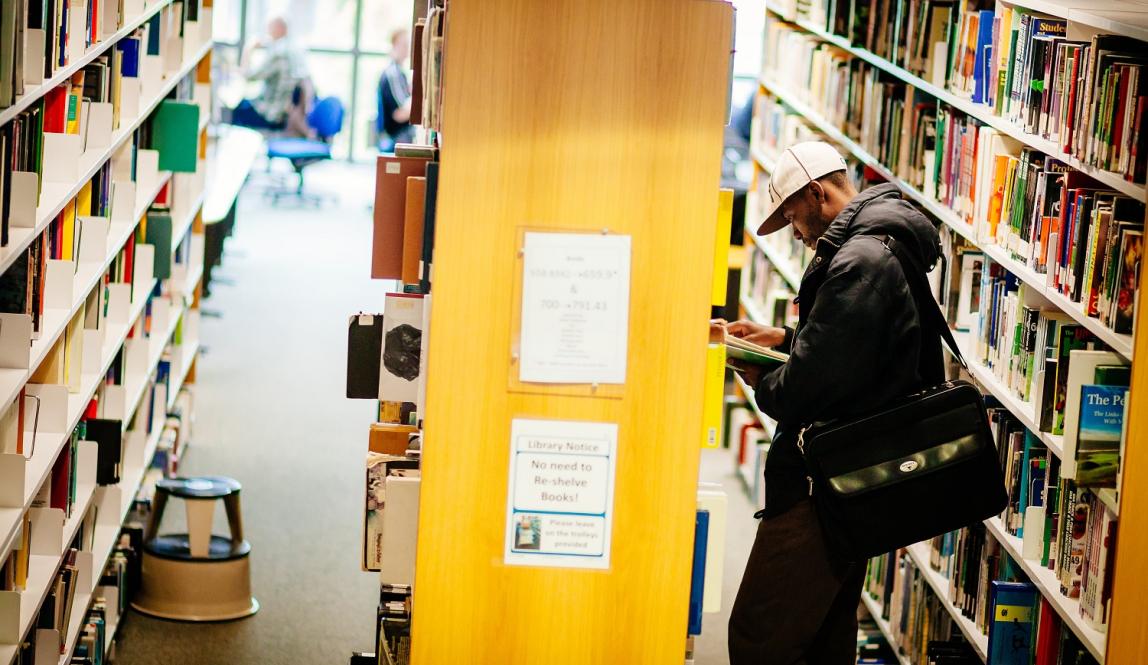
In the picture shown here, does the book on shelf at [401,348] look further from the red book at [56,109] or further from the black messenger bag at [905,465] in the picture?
the red book at [56,109]

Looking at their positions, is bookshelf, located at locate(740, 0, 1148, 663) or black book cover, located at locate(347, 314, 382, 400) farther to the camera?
black book cover, located at locate(347, 314, 382, 400)

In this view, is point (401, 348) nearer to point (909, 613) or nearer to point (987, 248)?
point (987, 248)

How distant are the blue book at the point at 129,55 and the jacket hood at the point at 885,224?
2497 millimetres

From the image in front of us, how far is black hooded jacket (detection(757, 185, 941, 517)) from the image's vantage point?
324cm

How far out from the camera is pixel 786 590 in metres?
3.47

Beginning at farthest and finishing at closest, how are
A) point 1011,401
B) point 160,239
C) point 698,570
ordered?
point 160,239 < point 1011,401 < point 698,570

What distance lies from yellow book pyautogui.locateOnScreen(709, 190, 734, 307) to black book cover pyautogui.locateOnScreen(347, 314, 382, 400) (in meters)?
0.79

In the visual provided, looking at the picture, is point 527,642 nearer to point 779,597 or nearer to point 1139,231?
point 779,597

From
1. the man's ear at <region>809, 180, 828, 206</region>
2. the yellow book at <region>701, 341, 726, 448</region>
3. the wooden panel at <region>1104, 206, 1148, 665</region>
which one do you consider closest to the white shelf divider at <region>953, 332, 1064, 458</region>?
Result: the wooden panel at <region>1104, 206, 1148, 665</region>

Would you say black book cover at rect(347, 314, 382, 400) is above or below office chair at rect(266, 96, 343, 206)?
below

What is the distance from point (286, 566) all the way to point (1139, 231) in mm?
3558

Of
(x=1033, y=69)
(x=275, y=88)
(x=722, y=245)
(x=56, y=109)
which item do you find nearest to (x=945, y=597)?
(x=1033, y=69)

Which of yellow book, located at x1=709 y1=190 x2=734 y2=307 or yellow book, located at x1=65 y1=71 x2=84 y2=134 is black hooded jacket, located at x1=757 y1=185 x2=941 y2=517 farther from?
yellow book, located at x1=65 y1=71 x2=84 y2=134

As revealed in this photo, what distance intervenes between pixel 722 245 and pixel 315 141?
34.3ft
